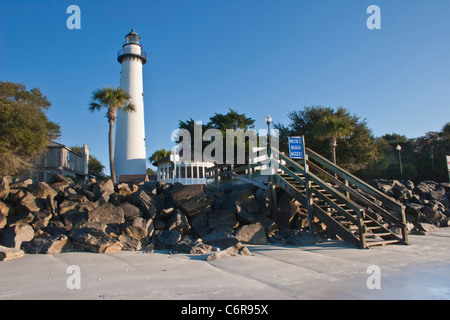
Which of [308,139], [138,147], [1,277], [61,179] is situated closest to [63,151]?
[138,147]

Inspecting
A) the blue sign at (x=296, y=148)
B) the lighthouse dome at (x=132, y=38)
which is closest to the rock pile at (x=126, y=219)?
the blue sign at (x=296, y=148)

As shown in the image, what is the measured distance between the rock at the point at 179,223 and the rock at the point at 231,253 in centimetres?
241

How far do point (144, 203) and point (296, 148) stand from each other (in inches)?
203

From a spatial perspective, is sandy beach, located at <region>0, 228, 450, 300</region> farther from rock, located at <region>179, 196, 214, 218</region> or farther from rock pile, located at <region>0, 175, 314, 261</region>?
rock, located at <region>179, 196, 214, 218</region>

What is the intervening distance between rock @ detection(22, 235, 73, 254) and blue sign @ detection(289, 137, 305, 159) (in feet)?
21.9

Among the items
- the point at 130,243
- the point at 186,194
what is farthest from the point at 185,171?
the point at 130,243

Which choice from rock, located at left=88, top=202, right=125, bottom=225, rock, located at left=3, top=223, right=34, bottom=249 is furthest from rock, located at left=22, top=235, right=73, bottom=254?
rock, located at left=88, top=202, right=125, bottom=225

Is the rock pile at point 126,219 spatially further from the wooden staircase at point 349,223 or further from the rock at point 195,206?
the wooden staircase at point 349,223

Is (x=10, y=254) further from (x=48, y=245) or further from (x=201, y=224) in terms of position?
(x=201, y=224)

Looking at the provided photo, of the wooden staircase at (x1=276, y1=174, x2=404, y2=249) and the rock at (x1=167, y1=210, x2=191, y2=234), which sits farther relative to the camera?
the rock at (x1=167, y1=210, x2=191, y2=234)

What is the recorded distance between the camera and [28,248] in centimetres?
752

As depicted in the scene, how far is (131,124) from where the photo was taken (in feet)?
94.8

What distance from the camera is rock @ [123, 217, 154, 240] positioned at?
883 centimetres

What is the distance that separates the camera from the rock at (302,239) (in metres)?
8.80
